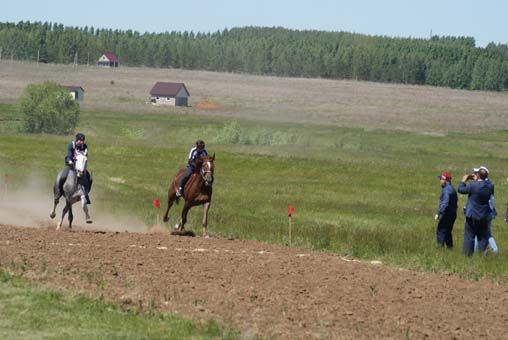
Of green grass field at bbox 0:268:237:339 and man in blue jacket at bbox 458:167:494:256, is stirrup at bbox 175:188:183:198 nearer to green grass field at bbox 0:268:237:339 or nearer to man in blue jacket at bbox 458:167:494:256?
man in blue jacket at bbox 458:167:494:256

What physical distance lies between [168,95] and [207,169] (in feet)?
392

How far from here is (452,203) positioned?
82.8ft

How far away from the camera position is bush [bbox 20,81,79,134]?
282 feet

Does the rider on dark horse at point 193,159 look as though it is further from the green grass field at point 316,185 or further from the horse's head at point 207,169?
the green grass field at point 316,185

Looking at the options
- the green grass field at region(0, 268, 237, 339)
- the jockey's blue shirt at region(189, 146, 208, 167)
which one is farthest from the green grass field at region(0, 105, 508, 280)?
the green grass field at region(0, 268, 237, 339)

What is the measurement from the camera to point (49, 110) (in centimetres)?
8562

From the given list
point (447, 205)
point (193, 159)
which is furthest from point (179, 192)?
point (447, 205)

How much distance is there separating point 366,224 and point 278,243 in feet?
24.4

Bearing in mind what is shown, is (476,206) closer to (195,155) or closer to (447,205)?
(447,205)

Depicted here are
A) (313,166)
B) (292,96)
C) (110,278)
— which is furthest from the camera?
(292,96)

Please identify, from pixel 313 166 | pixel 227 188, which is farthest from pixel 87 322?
pixel 313 166

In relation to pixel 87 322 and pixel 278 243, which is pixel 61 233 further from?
pixel 87 322

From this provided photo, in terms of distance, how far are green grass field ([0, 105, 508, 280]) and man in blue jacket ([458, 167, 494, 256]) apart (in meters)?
0.53

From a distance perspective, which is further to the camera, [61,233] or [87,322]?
[61,233]
